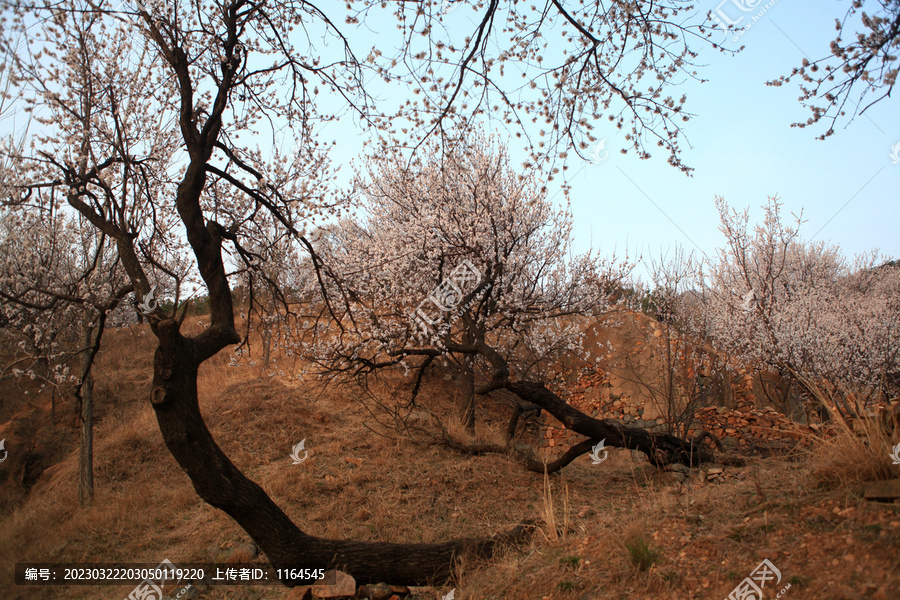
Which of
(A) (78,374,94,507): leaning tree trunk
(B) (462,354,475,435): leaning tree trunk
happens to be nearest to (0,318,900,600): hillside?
(A) (78,374,94,507): leaning tree trunk

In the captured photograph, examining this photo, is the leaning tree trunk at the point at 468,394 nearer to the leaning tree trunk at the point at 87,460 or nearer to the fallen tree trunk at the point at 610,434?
the fallen tree trunk at the point at 610,434

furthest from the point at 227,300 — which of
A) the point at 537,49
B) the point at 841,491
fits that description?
the point at 841,491

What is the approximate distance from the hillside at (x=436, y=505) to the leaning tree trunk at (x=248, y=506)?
0.37 metres

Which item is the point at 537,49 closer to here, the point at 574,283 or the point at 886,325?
the point at 574,283

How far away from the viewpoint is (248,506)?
178 inches

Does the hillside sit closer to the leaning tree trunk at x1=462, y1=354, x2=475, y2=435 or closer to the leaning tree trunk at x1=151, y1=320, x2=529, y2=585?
the leaning tree trunk at x1=151, y1=320, x2=529, y2=585

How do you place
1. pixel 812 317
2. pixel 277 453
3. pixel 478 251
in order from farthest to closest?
pixel 812 317 → pixel 478 251 → pixel 277 453

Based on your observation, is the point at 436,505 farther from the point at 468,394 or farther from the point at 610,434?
the point at 468,394

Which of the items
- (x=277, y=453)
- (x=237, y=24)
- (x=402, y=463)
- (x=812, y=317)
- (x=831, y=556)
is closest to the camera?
(x=831, y=556)

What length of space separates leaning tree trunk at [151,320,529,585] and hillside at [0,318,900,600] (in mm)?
365

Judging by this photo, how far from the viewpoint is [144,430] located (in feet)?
34.5

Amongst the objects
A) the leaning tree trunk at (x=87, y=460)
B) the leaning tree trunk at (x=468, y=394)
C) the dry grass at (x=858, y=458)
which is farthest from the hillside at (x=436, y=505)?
the leaning tree trunk at (x=468, y=394)

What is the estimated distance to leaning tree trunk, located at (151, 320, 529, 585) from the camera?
4.29 metres

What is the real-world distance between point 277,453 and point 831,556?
330 inches
